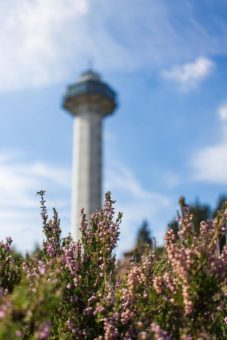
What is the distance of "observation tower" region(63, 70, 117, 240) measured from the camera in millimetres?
88312

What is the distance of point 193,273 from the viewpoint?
15.0 feet

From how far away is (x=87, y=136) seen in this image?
90.9 m

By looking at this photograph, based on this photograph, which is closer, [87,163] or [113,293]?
[113,293]

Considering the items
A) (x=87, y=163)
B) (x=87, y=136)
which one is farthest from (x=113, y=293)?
(x=87, y=136)

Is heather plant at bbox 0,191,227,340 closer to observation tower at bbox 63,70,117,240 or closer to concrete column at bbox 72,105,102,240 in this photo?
observation tower at bbox 63,70,117,240

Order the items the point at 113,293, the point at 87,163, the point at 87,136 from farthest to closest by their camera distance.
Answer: the point at 87,136 → the point at 87,163 → the point at 113,293

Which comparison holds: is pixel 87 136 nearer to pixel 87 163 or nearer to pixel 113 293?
pixel 87 163

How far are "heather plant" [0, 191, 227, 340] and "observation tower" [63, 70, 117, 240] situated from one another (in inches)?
3095

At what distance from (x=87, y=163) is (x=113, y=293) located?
83.5m

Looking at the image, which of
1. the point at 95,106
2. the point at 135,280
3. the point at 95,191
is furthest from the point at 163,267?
the point at 95,106

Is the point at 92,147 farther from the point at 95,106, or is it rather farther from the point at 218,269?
the point at 218,269

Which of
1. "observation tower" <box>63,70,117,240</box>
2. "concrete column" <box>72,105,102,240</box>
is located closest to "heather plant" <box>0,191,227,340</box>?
"observation tower" <box>63,70,117,240</box>

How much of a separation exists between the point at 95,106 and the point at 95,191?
50.7 ft

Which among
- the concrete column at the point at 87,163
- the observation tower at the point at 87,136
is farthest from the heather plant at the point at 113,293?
the concrete column at the point at 87,163
